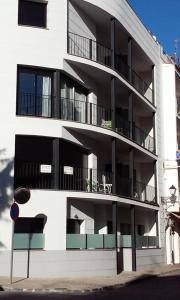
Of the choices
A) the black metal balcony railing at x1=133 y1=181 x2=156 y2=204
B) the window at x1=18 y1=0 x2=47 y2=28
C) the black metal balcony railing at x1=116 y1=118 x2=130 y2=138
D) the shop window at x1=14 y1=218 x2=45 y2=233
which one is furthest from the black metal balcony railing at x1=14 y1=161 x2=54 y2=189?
the black metal balcony railing at x1=133 y1=181 x2=156 y2=204

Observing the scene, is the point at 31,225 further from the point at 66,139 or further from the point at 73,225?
the point at 66,139

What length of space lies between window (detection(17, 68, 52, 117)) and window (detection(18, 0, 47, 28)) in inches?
93.1

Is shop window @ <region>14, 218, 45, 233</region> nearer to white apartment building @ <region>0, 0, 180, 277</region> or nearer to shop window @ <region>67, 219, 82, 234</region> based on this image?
white apartment building @ <region>0, 0, 180, 277</region>

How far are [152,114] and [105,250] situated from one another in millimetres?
13393

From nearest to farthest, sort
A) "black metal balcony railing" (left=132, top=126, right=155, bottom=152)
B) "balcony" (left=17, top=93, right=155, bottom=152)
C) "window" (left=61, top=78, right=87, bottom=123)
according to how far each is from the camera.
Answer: "balcony" (left=17, top=93, right=155, bottom=152) → "window" (left=61, top=78, right=87, bottom=123) → "black metal balcony railing" (left=132, top=126, right=155, bottom=152)

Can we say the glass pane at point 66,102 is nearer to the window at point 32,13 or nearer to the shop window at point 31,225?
the window at point 32,13

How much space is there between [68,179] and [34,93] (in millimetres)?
4182

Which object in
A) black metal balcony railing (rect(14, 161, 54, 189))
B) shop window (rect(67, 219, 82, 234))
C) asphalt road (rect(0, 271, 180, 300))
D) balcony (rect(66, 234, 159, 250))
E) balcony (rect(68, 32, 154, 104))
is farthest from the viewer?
balcony (rect(68, 32, 154, 104))

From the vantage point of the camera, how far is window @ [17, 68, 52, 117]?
74.6 feet

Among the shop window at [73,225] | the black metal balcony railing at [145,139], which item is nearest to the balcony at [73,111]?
the black metal balcony railing at [145,139]

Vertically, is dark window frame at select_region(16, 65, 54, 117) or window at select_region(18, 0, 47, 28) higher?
window at select_region(18, 0, 47, 28)

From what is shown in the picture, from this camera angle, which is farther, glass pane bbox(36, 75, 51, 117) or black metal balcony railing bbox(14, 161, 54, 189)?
glass pane bbox(36, 75, 51, 117)

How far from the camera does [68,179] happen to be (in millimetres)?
23547

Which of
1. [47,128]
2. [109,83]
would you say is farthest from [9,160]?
[109,83]
